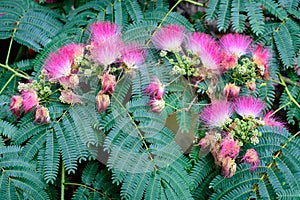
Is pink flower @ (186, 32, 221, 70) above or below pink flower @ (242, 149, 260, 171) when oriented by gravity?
above

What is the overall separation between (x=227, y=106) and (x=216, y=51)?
0.28 metres

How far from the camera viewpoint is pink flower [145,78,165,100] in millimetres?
2264

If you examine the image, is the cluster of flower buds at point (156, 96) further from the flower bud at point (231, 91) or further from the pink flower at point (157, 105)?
the flower bud at point (231, 91)

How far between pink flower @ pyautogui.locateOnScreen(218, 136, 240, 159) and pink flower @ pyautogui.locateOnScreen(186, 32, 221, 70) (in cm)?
38

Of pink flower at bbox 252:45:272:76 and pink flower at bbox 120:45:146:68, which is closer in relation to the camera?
pink flower at bbox 120:45:146:68

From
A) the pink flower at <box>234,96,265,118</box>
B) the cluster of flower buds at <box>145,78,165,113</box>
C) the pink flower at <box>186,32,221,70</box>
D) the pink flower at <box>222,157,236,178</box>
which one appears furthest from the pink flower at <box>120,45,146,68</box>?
the pink flower at <box>222,157,236,178</box>

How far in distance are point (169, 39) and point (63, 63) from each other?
0.52m

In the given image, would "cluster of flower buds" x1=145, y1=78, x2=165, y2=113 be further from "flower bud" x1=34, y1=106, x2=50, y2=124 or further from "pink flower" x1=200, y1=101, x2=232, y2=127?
"flower bud" x1=34, y1=106, x2=50, y2=124

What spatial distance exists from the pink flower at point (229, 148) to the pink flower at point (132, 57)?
1.79ft

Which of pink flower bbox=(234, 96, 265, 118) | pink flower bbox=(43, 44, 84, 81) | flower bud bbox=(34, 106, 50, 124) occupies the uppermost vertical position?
pink flower bbox=(43, 44, 84, 81)

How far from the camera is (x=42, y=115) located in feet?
7.37

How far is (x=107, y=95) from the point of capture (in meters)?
2.23

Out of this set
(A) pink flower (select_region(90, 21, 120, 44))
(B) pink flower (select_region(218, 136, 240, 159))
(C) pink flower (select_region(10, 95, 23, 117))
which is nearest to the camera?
(B) pink flower (select_region(218, 136, 240, 159))

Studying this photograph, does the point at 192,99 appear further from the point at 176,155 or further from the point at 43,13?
the point at 43,13
